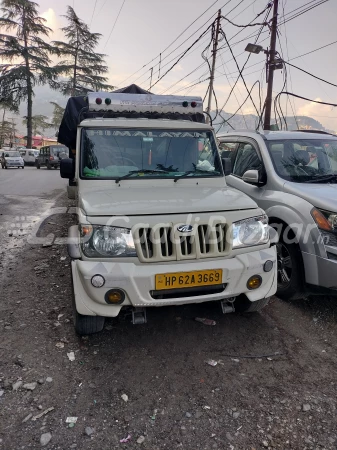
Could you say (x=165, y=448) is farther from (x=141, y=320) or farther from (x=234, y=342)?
(x=234, y=342)

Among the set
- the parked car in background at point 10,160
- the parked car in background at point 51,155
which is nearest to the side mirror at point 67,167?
the parked car in background at point 51,155

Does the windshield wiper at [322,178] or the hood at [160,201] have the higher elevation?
the windshield wiper at [322,178]

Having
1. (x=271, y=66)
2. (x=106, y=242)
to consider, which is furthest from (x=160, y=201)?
(x=271, y=66)

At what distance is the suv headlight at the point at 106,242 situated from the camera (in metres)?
2.82

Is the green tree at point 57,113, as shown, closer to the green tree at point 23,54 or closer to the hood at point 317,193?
the green tree at point 23,54

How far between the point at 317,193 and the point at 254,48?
13.4 m

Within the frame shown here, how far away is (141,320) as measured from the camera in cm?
300

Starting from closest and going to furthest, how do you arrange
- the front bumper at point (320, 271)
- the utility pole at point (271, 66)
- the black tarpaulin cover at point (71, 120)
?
1. the front bumper at point (320, 271)
2. the black tarpaulin cover at point (71, 120)
3. the utility pole at point (271, 66)

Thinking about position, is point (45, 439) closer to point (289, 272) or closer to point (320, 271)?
point (320, 271)

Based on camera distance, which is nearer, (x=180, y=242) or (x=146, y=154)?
(x=180, y=242)

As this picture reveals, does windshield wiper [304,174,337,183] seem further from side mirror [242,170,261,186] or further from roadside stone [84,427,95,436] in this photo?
roadside stone [84,427,95,436]

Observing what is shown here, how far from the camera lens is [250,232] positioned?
313cm

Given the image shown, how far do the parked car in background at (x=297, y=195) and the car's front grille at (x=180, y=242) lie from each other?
1266 millimetres

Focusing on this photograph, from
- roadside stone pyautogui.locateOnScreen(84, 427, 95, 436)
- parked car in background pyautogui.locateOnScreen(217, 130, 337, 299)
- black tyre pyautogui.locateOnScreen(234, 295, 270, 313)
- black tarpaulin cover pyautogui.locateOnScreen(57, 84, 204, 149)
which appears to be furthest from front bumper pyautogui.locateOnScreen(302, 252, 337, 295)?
black tarpaulin cover pyautogui.locateOnScreen(57, 84, 204, 149)
